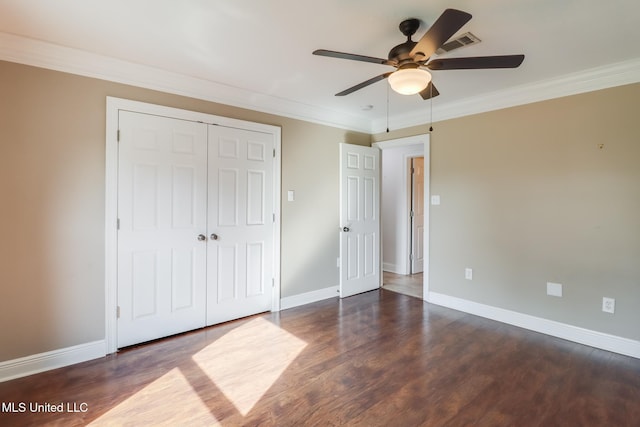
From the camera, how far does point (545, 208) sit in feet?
10.2

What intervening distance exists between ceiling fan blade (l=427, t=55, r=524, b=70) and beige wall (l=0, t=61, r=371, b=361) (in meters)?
2.38

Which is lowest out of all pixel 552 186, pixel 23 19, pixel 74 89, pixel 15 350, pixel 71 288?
pixel 15 350

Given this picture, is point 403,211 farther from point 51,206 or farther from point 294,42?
point 51,206

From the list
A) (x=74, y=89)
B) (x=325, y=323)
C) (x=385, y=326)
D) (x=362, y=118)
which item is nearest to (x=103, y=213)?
(x=74, y=89)

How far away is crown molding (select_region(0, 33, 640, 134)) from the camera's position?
2.32 meters

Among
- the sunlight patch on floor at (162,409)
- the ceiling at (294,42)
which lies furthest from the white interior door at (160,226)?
the sunlight patch on floor at (162,409)

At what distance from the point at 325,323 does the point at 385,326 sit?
620mm

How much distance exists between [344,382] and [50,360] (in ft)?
7.30

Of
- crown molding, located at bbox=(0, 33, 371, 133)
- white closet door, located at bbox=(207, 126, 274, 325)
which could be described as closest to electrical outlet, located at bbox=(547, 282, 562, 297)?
white closet door, located at bbox=(207, 126, 274, 325)

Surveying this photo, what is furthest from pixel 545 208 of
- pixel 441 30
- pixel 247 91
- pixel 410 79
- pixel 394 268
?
pixel 247 91

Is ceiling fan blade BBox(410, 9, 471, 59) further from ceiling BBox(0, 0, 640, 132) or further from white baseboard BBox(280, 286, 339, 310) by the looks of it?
white baseboard BBox(280, 286, 339, 310)

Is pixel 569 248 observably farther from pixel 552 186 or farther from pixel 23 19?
pixel 23 19

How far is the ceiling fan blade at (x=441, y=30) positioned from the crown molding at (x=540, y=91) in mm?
1970

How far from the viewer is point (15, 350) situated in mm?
2291
